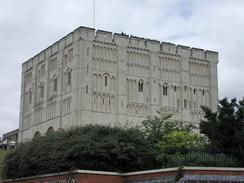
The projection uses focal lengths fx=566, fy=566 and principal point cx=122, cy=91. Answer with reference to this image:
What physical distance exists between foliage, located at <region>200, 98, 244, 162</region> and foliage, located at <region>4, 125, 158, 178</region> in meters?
3.41

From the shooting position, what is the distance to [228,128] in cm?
2906

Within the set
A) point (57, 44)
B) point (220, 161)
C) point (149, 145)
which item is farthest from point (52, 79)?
point (220, 161)

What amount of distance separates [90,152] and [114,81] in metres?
41.8

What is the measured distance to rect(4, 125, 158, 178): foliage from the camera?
26.9 meters

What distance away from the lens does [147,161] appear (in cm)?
2820

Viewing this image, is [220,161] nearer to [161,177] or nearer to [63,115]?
[161,177]

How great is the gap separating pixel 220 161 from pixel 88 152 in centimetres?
617

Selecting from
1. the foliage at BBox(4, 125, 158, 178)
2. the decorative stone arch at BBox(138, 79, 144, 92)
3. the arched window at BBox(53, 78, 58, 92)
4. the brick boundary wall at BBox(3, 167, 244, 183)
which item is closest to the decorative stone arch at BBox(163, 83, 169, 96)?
the decorative stone arch at BBox(138, 79, 144, 92)

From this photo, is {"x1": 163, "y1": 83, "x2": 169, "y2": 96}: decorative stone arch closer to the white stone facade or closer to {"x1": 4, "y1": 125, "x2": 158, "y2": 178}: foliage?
the white stone facade

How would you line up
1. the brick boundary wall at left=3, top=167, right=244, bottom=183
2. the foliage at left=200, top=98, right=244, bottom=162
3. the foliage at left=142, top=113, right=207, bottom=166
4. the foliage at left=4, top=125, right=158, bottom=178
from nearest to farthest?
→ 1. the brick boundary wall at left=3, top=167, right=244, bottom=183
2. the foliage at left=4, top=125, right=158, bottom=178
3. the foliage at left=200, top=98, right=244, bottom=162
4. the foliage at left=142, top=113, right=207, bottom=166

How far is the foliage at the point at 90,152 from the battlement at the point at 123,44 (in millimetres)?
37794

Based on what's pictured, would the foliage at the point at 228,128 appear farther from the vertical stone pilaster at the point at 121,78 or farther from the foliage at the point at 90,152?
the vertical stone pilaster at the point at 121,78

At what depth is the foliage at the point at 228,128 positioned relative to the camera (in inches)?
1102

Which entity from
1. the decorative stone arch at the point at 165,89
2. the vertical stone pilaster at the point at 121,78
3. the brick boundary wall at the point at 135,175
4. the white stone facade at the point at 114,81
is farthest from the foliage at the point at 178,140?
the decorative stone arch at the point at 165,89
